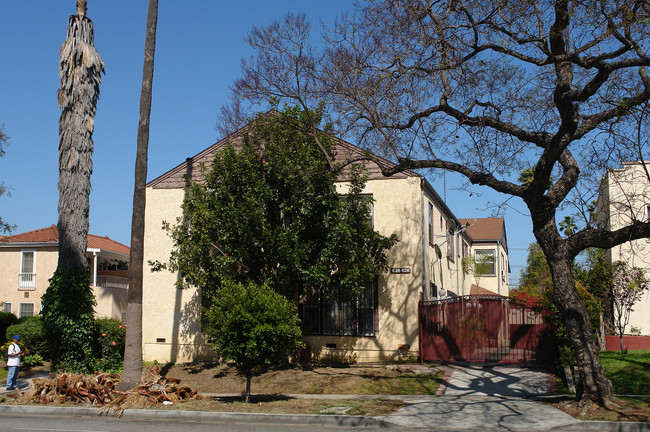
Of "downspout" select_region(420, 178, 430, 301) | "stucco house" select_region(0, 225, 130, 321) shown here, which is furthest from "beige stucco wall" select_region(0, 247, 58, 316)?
"downspout" select_region(420, 178, 430, 301)

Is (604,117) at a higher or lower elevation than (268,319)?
higher

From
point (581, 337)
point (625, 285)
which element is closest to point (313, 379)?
point (581, 337)

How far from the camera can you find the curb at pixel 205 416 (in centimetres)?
1113

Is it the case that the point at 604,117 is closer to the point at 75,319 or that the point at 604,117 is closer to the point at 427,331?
the point at 427,331

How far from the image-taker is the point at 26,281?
2942 cm

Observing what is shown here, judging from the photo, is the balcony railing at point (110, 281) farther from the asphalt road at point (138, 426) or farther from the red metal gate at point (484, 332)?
the asphalt road at point (138, 426)

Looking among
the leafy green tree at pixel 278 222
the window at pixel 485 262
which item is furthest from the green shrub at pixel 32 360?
the window at pixel 485 262

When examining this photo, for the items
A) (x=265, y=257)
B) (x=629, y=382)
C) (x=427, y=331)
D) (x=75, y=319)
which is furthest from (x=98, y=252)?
(x=629, y=382)

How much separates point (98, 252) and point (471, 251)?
20438 millimetres

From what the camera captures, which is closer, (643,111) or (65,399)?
(643,111)

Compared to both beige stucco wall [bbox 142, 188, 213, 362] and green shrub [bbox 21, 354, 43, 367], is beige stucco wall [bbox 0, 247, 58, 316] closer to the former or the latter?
green shrub [bbox 21, 354, 43, 367]

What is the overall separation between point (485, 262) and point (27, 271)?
2469 cm

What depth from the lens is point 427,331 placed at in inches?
727

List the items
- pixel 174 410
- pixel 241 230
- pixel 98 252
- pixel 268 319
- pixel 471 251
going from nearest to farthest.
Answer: pixel 174 410 → pixel 268 319 → pixel 241 230 → pixel 98 252 → pixel 471 251
